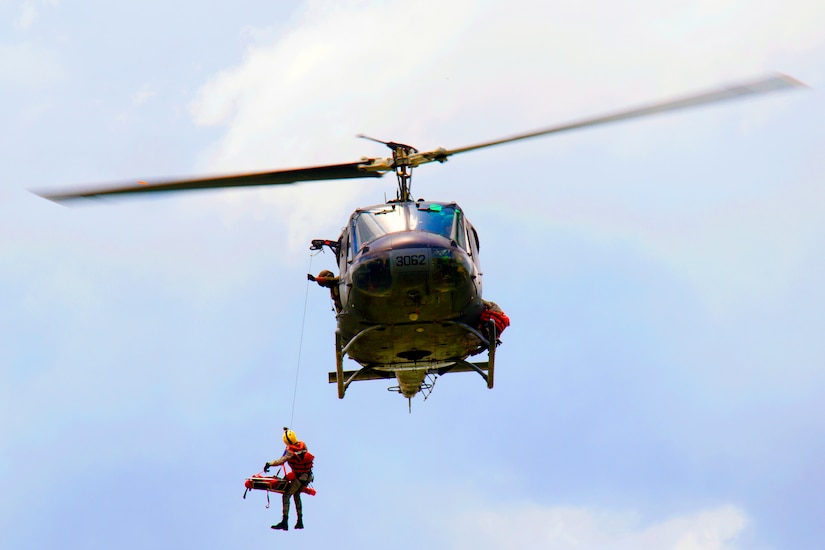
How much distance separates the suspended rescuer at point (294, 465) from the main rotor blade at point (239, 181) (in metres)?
7.06

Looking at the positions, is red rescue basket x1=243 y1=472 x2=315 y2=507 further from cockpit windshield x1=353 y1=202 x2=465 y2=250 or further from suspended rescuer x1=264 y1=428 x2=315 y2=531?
cockpit windshield x1=353 y1=202 x2=465 y2=250

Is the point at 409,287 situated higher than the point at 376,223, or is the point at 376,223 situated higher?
the point at 376,223

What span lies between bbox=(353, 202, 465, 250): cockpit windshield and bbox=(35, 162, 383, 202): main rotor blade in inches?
43.5

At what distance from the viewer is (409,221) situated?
29672mm

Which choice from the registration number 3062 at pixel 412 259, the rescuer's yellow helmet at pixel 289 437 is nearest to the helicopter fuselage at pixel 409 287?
the registration number 3062 at pixel 412 259

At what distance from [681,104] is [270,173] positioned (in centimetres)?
905

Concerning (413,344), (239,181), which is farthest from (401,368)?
(239,181)

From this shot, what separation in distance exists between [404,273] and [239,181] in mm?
4257

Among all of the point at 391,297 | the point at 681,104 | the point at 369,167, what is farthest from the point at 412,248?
the point at 681,104

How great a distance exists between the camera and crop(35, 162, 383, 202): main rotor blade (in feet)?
89.9

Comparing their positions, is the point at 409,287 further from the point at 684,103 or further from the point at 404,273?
the point at 684,103

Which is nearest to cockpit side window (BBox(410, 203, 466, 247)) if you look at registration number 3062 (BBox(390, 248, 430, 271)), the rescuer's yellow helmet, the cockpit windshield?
the cockpit windshield

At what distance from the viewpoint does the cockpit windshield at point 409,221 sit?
96.9 feet

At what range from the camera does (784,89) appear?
25062 mm
